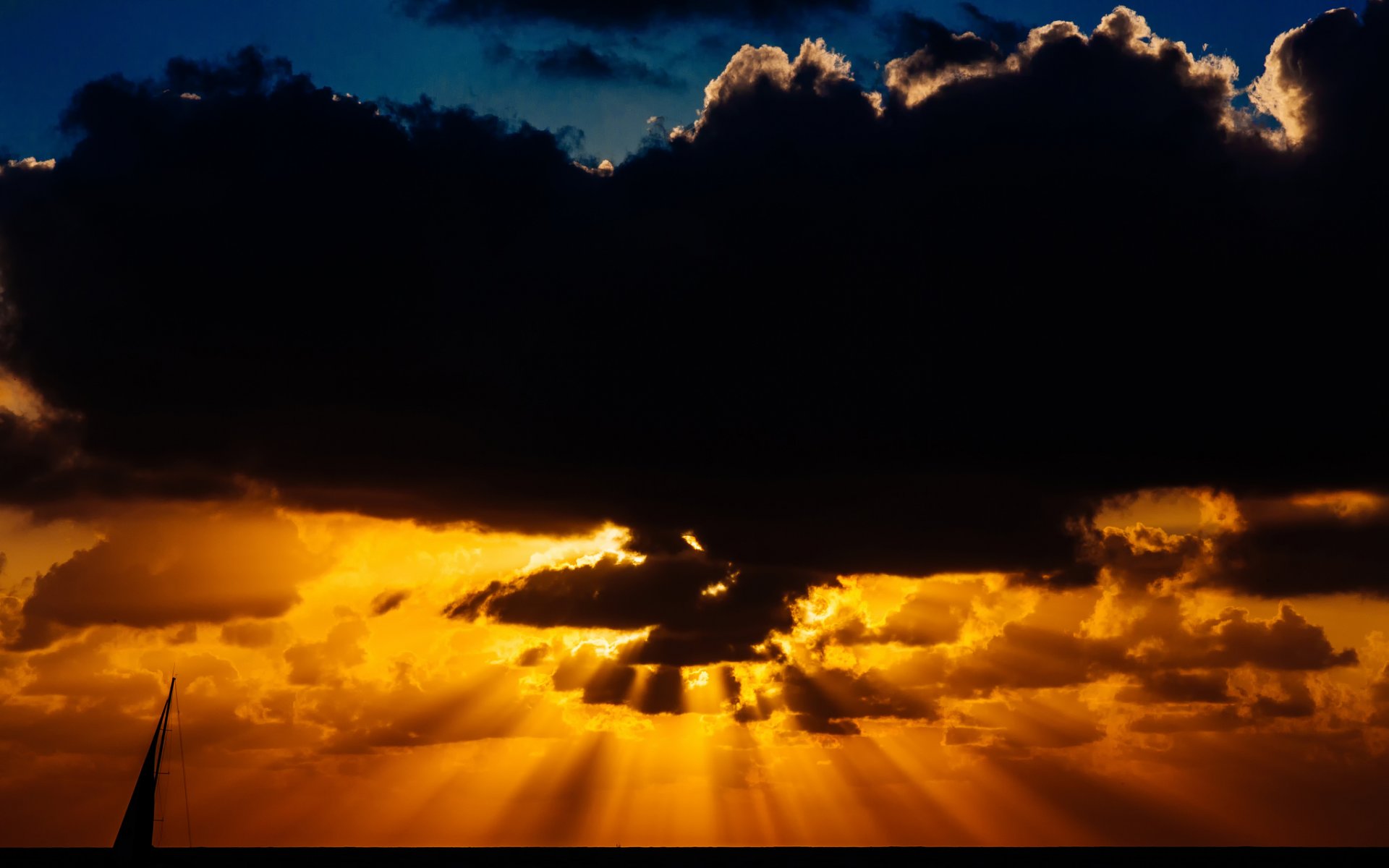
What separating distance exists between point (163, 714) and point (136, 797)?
10.1 meters

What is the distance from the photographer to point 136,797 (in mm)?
157750

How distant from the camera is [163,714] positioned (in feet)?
511
